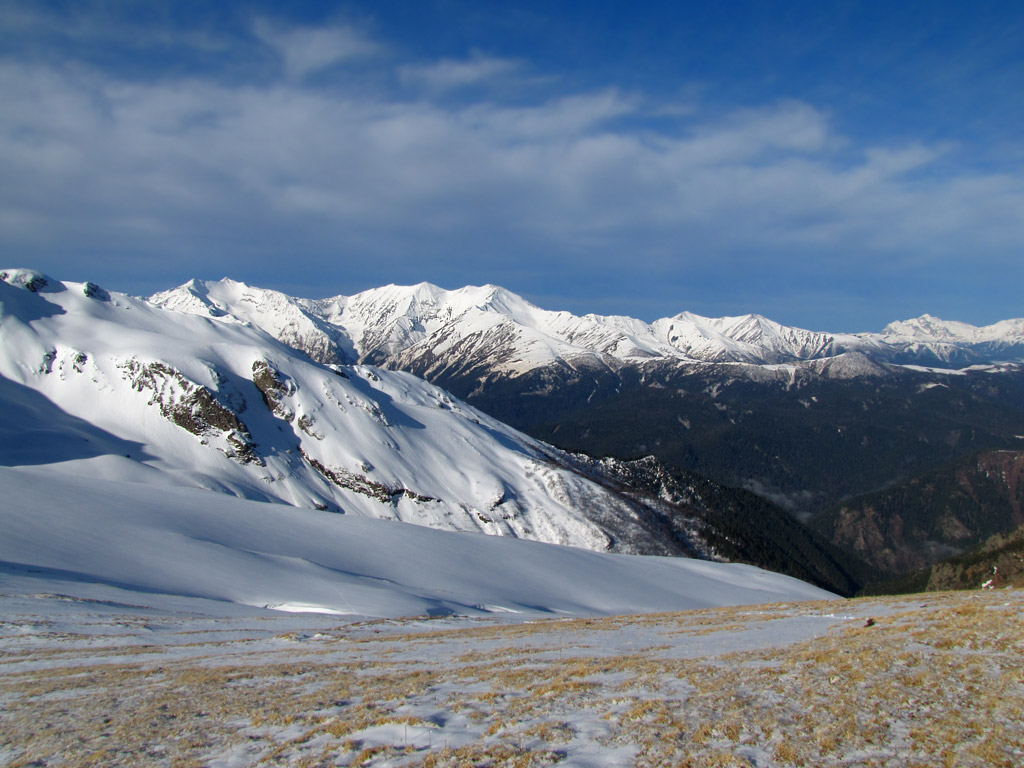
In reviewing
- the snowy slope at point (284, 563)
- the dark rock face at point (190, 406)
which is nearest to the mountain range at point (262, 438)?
the dark rock face at point (190, 406)

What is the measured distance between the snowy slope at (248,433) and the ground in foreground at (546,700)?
12065 centimetres

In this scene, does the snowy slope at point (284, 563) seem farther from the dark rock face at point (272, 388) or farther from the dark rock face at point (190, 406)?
the dark rock face at point (272, 388)

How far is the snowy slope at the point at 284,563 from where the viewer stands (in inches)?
1953

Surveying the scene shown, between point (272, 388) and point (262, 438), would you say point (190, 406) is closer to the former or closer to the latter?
point (262, 438)

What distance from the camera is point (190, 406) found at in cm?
15712

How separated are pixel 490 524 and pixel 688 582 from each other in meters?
80.5

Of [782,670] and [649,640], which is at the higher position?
[782,670]

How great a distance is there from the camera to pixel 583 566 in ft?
276

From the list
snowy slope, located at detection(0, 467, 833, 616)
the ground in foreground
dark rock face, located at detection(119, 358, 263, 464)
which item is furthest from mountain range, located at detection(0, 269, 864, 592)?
the ground in foreground

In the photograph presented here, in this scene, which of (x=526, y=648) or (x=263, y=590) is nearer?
(x=526, y=648)

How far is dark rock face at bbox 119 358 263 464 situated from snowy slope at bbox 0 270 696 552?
0.33 metres

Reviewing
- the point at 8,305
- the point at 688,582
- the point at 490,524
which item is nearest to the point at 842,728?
the point at 688,582

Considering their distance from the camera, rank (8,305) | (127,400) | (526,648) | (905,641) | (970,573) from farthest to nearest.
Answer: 1. (8,305)
2. (127,400)
3. (970,573)
4. (526,648)
5. (905,641)

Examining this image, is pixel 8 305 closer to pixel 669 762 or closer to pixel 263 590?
pixel 263 590
